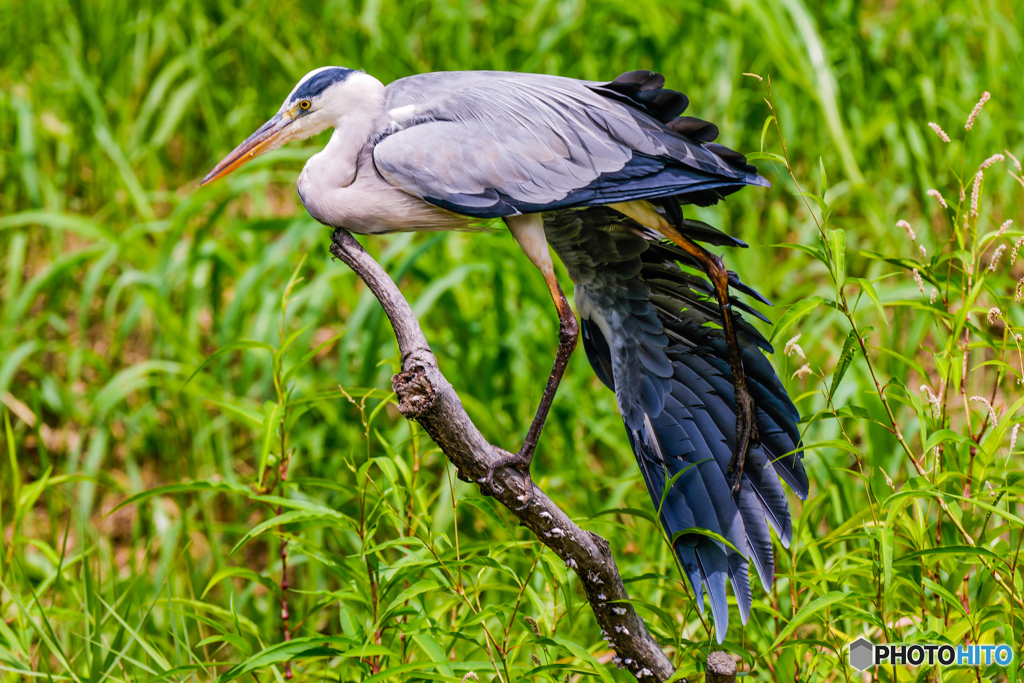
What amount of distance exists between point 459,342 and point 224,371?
0.96 meters

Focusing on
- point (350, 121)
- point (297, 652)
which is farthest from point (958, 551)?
point (350, 121)

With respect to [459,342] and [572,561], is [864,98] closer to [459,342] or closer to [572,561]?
[459,342]

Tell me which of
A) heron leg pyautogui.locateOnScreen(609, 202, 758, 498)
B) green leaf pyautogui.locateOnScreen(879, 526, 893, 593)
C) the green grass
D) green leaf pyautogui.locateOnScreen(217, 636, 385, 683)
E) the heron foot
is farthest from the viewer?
the green grass

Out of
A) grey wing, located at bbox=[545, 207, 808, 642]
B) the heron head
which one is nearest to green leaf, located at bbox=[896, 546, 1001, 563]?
grey wing, located at bbox=[545, 207, 808, 642]

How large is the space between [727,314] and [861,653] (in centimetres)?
67

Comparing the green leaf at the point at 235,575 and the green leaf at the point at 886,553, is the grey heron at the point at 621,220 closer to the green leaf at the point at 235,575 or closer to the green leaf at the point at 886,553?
the green leaf at the point at 886,553

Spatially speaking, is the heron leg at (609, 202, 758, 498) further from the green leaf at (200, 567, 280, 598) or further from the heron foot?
the green leaf at (200, 567, 280, 598)

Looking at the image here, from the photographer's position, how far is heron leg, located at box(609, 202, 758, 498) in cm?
163

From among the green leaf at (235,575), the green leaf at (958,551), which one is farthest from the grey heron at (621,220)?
the green leaf at (235,575)

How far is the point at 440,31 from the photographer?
12.3ft

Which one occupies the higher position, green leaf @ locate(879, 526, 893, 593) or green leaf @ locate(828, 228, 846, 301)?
Answer: green leaf @ locate(828, 228, 846, 301)

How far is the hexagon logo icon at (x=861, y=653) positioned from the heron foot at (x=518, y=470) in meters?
0.64

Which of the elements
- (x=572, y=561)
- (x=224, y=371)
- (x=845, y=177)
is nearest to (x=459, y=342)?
(x=224, y=371)

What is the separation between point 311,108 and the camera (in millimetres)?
1671
